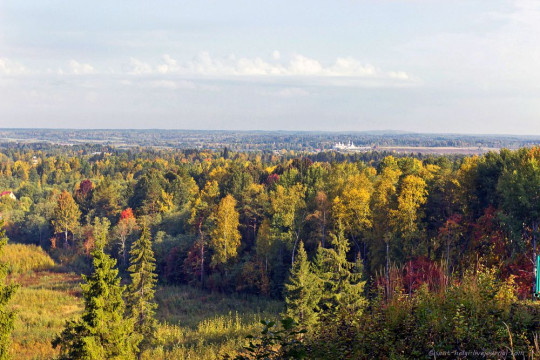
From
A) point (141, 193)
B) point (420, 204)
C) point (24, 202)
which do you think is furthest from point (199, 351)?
point (24, 202)

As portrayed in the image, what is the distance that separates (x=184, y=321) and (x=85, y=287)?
59.3 ft

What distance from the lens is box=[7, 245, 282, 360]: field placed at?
27000 millimetres

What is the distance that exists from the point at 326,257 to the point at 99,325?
1762 centimetres

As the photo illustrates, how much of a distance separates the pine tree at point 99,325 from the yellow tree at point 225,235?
25.9 meters

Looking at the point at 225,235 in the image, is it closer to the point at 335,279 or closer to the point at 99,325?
the point at 335,279

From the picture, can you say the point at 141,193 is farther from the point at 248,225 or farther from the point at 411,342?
the point at 411,342

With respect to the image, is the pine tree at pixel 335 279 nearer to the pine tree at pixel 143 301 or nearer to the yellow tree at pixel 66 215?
the pine tree at pixel 143 301

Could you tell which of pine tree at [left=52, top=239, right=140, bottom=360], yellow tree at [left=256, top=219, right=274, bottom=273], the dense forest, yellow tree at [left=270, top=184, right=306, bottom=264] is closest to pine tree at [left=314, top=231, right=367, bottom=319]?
the dense forest

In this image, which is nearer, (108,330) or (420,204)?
(108,330)

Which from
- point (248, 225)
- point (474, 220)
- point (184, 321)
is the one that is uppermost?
point (474, 220)

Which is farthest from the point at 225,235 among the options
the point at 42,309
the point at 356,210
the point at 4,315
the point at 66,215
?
the point at 66,215

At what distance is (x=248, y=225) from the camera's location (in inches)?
1934

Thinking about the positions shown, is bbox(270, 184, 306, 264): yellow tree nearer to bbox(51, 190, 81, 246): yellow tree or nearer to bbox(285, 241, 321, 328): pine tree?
bbox(285, 241, 321, 328): pine tree

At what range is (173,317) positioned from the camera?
3622 centimetres
